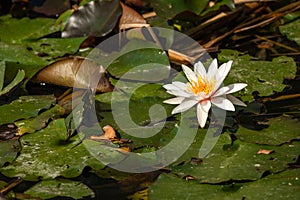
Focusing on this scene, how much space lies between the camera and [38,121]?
65.4 inches

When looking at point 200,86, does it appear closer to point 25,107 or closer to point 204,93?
point 204,93

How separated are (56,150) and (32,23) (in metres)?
0.86

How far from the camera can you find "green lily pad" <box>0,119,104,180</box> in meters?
1.46

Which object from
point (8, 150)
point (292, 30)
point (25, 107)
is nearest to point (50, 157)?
point (8, 150)

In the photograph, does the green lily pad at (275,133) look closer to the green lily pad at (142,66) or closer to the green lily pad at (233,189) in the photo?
the green lily pad at (233,189)

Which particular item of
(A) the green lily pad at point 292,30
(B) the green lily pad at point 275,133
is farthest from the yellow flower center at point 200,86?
(A) the green lily pad at point 292,30

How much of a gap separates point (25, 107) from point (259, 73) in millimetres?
728

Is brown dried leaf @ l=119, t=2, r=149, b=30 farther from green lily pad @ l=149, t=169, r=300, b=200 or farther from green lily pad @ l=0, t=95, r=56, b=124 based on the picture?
green lily pad @ l=149, t=169, r=300, b=200

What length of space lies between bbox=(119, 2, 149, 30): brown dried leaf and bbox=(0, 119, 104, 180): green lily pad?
64cm

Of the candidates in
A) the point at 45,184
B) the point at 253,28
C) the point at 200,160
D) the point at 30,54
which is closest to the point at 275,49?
the point at 253,28

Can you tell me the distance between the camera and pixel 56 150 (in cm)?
154

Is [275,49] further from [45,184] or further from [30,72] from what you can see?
[45,184]

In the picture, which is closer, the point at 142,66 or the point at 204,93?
the point at 204,93

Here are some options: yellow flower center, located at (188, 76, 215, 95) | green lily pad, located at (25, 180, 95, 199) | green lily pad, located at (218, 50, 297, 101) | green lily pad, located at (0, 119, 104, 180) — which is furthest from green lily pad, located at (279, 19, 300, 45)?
green lily pad, located at (25, 180, 95, 199)
